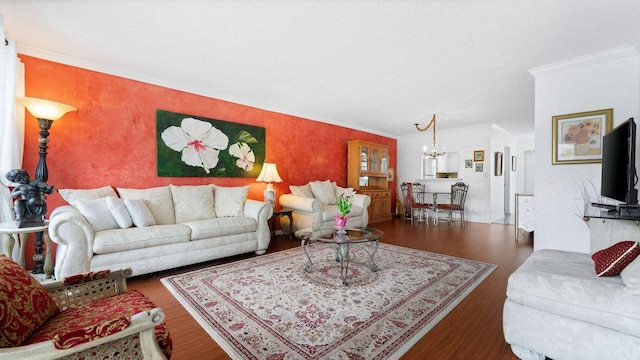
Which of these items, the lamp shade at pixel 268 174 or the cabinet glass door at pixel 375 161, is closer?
the lamp shade at pixel 268 174

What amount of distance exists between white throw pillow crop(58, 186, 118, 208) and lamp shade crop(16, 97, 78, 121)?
0.79 m

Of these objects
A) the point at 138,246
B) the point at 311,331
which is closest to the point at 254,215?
the point at 138,246

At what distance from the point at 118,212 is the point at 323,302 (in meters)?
2.42

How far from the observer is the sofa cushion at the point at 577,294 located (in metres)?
1.30

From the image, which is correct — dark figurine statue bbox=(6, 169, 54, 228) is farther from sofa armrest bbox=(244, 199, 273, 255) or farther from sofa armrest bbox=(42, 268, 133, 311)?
sofa armrest bbox=(244, 199, 273, 255)

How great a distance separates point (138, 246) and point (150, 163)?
1397 millimetres

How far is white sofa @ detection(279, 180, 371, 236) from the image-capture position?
4.55m

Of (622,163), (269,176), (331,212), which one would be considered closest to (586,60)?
(622,163)

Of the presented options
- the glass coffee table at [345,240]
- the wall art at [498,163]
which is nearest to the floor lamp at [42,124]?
the glass coffee table at [345,240]

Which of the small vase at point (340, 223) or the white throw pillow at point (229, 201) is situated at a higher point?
the white throw pillow at point (229, 201)

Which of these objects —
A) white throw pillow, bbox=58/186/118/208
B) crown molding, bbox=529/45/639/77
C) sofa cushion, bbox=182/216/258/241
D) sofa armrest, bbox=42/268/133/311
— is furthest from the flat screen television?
white throw pillow, bbox=58/186/118/208

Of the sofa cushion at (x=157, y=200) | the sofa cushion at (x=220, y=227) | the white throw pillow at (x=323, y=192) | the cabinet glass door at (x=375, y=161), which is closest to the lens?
the sofa cushion at (x=220, y=227)

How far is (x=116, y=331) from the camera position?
0.90 metres

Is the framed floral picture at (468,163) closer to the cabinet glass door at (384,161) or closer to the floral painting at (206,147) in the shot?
the cabinet glass door at (384,161)
